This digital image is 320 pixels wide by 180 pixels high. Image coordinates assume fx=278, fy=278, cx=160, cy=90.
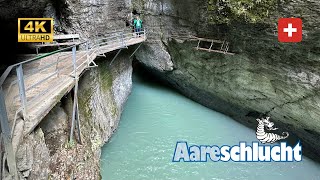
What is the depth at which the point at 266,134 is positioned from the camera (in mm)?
12133

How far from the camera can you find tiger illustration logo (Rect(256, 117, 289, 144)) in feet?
38.8

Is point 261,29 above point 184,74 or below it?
above

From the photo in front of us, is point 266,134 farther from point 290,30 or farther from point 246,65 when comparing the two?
point 290,30

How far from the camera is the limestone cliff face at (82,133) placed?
A: 473cm

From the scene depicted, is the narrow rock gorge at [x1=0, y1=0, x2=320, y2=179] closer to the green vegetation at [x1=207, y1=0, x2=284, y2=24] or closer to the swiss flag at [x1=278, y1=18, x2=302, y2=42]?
the green vegetation at [x1=207, y1=0, x2=284, y2=24]

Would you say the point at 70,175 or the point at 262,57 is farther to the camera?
the point at 262,57

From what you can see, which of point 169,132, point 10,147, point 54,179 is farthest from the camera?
point 169,132

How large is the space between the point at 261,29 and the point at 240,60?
6.10 ft

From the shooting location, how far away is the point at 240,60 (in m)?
12.3

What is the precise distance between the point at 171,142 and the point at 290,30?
6156mm

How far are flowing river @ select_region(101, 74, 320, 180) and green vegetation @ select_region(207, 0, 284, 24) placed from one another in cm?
478

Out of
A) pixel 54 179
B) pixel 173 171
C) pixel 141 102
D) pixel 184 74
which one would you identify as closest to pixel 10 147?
pixel 54 179

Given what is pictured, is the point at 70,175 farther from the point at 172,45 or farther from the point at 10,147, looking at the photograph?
the point at 172,45

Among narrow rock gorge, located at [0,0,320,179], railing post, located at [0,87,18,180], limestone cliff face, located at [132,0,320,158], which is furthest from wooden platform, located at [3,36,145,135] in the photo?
limestone cliff face, located at [132,0,320,158]
